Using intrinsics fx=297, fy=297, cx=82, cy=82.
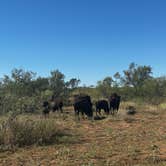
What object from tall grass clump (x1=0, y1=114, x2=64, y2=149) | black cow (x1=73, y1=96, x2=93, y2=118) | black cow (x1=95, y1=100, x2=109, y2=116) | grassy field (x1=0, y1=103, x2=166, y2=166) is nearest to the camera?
grassy field (x1=0, y1=103, x2=166, y2=166)

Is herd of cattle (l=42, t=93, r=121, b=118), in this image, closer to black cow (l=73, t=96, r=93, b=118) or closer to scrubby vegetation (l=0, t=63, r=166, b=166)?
black cow (l=73, t=96, r=93, b=118)

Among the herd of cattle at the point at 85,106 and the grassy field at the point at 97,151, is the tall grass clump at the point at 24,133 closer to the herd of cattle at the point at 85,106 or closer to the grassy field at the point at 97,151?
the grassy field at the point at 97,151

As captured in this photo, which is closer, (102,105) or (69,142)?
(69,142)

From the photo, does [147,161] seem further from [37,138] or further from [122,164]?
[37,138]

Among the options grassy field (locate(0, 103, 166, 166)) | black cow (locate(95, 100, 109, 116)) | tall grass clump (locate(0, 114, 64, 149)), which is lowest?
grassy field (locate(0, 103, 166, 166))

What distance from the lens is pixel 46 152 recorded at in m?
9.24

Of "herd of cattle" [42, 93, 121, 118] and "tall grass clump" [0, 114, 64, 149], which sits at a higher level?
"herd of cattle" [42, 93, 121, 118]

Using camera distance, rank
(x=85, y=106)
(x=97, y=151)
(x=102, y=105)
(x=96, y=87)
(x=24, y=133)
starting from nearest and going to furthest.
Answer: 1. (x=97, y=151)
2. (x=24, y=133)
3. (x=85, y=106)
4. (x=102, y=105)
5. (x=96, y=87)

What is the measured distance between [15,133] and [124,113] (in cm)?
1175

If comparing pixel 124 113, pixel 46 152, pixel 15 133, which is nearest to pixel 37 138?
pixel 15 133

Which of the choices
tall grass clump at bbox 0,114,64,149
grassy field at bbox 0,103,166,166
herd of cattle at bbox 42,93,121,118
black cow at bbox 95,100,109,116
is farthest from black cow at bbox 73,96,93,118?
tall grass clump at bbox 0,114,64,149

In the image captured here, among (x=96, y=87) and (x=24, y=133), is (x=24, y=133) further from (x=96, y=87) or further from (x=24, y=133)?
(x=96, y=87)

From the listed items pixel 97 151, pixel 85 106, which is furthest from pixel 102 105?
pixel 97 151

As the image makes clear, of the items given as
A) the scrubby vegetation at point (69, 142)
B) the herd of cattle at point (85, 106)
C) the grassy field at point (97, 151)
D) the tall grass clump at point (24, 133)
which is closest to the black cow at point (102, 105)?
the herd of cattle at point (85, 106)
